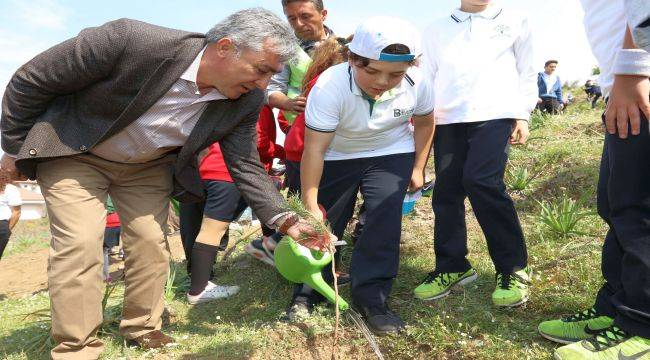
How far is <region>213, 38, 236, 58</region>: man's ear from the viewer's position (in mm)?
2213

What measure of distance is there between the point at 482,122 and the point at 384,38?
683 mm

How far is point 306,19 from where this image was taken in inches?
131

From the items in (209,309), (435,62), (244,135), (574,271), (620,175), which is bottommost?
(209,309)

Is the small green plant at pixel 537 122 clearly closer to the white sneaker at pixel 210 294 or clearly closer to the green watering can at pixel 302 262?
the white sneaker at pixel 210 294

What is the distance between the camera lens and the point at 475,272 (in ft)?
9.92

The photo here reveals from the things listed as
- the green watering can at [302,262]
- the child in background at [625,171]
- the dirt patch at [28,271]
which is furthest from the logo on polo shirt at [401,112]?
the dirt patch at [28,271]

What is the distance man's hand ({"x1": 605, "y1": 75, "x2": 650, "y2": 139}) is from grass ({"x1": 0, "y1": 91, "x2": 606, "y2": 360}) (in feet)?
3.18

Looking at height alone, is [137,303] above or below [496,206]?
below

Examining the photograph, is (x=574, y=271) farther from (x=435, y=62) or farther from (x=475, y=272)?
(x=435, y=62)

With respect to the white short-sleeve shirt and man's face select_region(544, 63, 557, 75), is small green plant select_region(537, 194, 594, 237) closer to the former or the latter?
the white short-sleeve shirt

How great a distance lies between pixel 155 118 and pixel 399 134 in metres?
1.19

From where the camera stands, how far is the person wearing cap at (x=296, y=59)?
324 cm

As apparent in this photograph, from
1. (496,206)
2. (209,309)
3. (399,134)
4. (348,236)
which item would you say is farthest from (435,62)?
(209,309)

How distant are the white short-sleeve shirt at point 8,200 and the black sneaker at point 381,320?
4.13m
